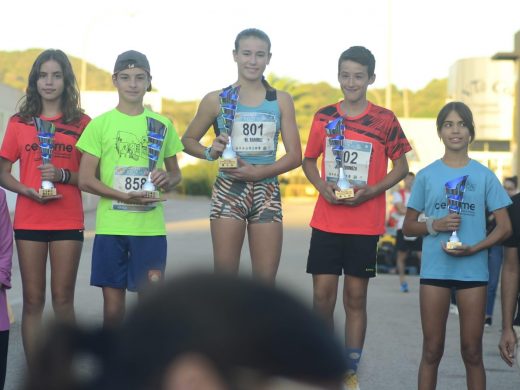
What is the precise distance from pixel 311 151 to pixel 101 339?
649cm

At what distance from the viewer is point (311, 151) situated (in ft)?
24.6

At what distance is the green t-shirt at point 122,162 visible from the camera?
279 inches

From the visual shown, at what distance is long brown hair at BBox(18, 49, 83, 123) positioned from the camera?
737 centimetres

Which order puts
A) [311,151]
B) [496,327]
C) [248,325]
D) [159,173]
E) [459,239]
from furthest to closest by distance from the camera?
[496,327]
[311,151]
[159,173]
[459,239]
[248,325]

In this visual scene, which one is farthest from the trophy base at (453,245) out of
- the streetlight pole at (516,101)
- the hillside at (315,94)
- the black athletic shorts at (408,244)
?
the hillside at (315,94)

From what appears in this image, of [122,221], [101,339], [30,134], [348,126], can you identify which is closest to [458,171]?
[348,126]

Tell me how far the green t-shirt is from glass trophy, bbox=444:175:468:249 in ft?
6.28

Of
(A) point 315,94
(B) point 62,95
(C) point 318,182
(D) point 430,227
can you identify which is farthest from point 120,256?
(A) point 315,94

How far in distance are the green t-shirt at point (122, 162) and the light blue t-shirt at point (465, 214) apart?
180cm

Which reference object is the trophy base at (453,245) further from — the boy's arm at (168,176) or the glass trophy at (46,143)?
the glass trophy at (46,143)

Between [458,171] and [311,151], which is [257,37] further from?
[458,171]

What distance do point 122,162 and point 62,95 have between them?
Answer: 0.74 meters

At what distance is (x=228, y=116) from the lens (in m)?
7.09

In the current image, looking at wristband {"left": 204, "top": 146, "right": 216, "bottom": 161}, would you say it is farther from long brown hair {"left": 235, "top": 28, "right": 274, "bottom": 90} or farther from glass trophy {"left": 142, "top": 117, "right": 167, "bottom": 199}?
long brown hair {"left": 235, "top": 28, "right": 274, "bottom": 90}
